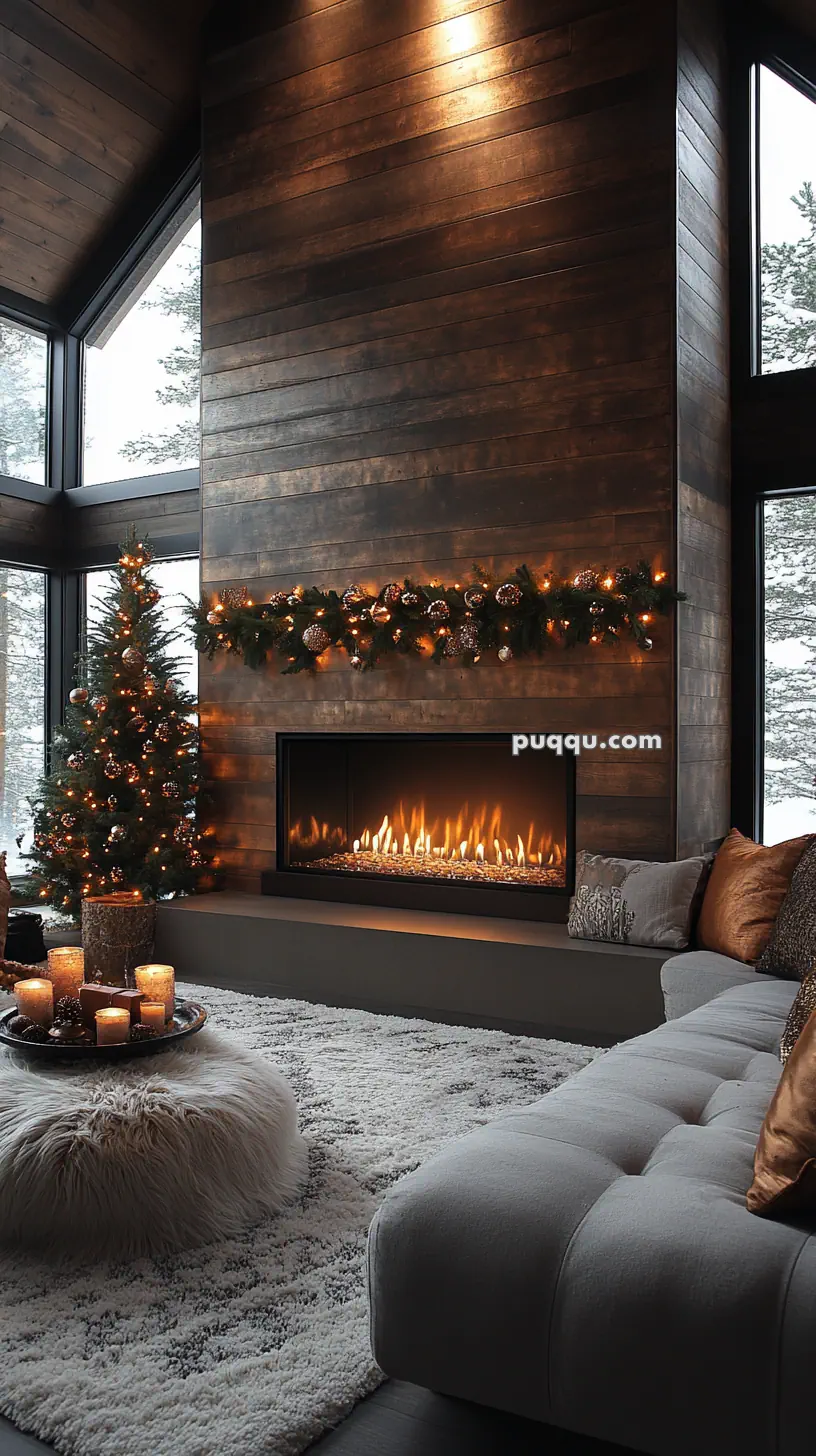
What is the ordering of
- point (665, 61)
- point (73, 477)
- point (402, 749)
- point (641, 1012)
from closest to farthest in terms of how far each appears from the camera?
point (641, 1012)
point (665, 61)
point (402, 749)
point (73, 477)

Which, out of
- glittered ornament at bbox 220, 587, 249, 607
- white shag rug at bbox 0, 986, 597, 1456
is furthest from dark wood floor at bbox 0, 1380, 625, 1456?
glittered ornament at bbox 220, 587, 249, 607

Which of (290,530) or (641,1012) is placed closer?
(641,1012)

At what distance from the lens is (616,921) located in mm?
4125

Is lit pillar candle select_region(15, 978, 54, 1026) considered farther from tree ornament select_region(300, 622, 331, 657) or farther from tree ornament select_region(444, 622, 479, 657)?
tree ornament select_region(300, 622, 331, 657)

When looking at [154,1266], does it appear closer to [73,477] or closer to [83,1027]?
[83,1027]

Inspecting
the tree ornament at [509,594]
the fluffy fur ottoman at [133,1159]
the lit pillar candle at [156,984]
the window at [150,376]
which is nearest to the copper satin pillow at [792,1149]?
the fluffy fur ottoman at [133,1159]

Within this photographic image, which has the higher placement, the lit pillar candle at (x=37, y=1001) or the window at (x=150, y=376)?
the window at (x=150, y=376)

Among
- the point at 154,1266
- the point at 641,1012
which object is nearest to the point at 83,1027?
the point at 154,1266

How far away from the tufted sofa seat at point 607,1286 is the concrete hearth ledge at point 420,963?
6.96 ft

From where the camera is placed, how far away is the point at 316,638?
5.15m

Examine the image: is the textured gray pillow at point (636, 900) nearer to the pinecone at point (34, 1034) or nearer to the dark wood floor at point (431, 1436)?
the pinecone at point (34, 1034)

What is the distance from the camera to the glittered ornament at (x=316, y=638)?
5.15m

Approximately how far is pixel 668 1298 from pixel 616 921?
270 centimetres

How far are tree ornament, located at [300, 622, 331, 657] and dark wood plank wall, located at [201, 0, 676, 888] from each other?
18 centimetres
